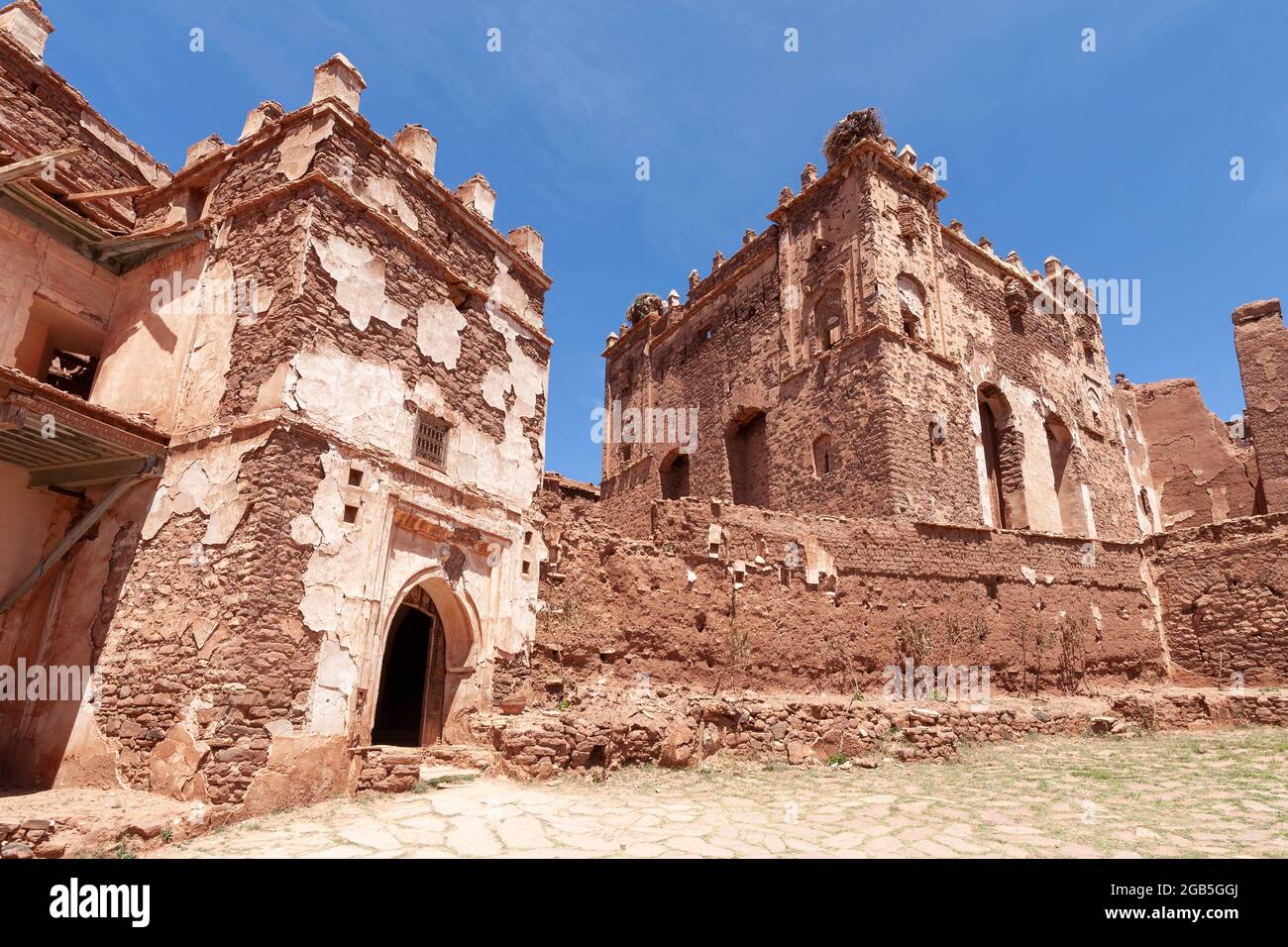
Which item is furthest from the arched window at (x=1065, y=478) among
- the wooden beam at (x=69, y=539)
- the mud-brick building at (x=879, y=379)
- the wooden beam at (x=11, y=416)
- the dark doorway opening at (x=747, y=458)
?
the wooden beam at (x=11, y=416)

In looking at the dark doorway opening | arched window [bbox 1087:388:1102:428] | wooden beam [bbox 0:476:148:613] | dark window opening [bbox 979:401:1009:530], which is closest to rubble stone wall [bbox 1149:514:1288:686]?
dark window opening [bbox 979:401:1009:530]

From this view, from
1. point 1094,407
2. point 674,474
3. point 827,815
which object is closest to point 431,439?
point 827,815

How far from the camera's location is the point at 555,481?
2273cm

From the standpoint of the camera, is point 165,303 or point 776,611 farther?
point 776,611

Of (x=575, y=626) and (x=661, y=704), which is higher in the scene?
(x=575, y=626)

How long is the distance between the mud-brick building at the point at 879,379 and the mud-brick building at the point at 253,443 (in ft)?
31.2

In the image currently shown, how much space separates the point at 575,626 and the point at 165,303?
23.7ft

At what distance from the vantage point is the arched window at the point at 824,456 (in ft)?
62.1

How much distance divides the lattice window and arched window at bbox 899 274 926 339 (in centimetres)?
1328

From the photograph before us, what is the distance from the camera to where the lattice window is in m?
10.2

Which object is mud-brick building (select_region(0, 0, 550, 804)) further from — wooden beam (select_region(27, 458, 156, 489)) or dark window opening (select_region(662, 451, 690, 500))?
dark window opening (select_region(662, 451, 690, 500))
